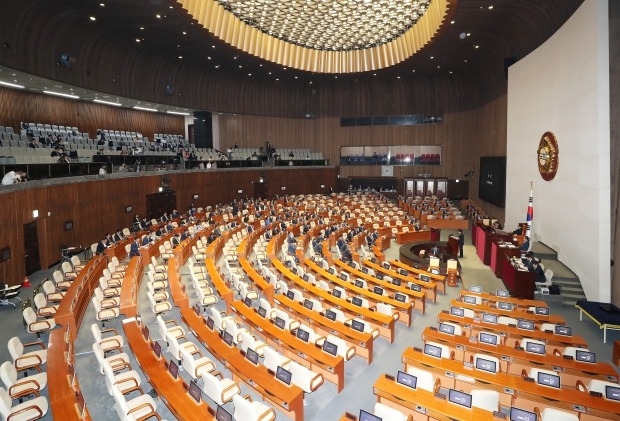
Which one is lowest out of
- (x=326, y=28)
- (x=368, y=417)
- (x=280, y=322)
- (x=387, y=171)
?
(x=280, y=322)

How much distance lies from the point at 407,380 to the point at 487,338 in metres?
3.00

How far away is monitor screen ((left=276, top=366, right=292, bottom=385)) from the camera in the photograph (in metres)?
6.39

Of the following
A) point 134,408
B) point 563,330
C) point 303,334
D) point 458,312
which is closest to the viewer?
point 134,408

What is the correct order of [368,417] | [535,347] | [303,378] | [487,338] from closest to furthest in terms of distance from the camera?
[368,417], [303,378], [535,347], [487,338]

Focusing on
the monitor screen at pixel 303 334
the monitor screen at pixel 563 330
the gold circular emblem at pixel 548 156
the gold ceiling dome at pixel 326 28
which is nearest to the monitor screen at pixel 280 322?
the monitor screen at pixel 303 334

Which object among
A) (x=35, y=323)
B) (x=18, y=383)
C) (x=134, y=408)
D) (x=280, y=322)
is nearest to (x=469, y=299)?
(x=280, y=322)

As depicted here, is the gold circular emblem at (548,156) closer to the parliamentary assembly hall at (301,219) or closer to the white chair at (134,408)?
the parliamentary assembly hall at (301,219)

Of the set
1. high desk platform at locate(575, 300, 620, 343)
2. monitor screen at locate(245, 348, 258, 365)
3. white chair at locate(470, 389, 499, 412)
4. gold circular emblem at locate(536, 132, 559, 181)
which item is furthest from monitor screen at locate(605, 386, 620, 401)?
gold circular emblem at locate(536, 132, 559, 181)

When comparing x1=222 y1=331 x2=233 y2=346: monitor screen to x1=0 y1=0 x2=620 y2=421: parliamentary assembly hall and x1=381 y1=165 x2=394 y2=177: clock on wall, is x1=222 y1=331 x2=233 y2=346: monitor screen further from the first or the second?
x1=381 y1=165 x2=394 y2=177: clock on wall

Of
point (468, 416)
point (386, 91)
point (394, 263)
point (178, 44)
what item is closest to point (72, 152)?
point (178, 44)

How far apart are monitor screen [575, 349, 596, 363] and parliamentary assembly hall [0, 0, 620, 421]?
0.13ft

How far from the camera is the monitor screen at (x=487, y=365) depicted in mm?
6984

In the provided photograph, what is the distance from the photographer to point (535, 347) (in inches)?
310

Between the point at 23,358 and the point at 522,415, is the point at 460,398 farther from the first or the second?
the point at 23,358
